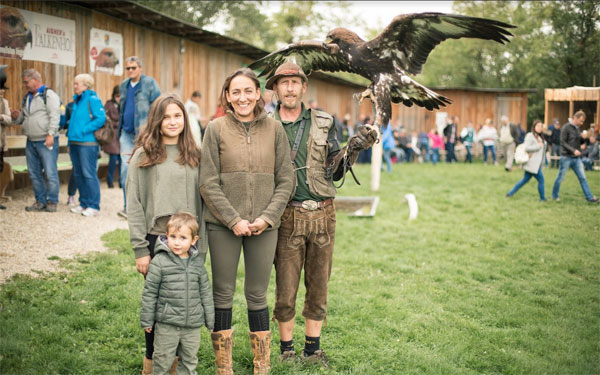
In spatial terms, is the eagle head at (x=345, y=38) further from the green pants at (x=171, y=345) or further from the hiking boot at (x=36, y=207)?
the hiking boot at (x=36, y=207)

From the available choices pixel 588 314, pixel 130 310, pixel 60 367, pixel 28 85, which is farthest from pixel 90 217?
pixel 588 314

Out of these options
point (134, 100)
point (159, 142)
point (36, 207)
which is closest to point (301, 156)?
point (159, 142)

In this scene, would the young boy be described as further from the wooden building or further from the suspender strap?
the wooden building

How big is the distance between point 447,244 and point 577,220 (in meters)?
3.17

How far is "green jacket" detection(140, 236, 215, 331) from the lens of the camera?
3.04 meters

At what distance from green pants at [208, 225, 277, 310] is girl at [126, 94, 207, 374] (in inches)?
4.2

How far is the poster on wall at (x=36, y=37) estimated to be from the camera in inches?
332

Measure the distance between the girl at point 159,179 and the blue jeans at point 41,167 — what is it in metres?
5.02

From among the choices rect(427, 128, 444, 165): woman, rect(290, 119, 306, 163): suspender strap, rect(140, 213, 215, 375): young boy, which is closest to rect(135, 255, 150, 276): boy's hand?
rect(140, 213, 215, 375): young boy

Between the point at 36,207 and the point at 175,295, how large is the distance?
553 cm

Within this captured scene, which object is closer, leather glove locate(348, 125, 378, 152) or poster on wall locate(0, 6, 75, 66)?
leather glove locate(348, 125, 378, 152)

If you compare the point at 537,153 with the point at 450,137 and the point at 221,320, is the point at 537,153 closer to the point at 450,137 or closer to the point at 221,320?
the point at 221,320

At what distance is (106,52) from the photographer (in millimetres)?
10500

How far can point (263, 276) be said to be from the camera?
3.38m
